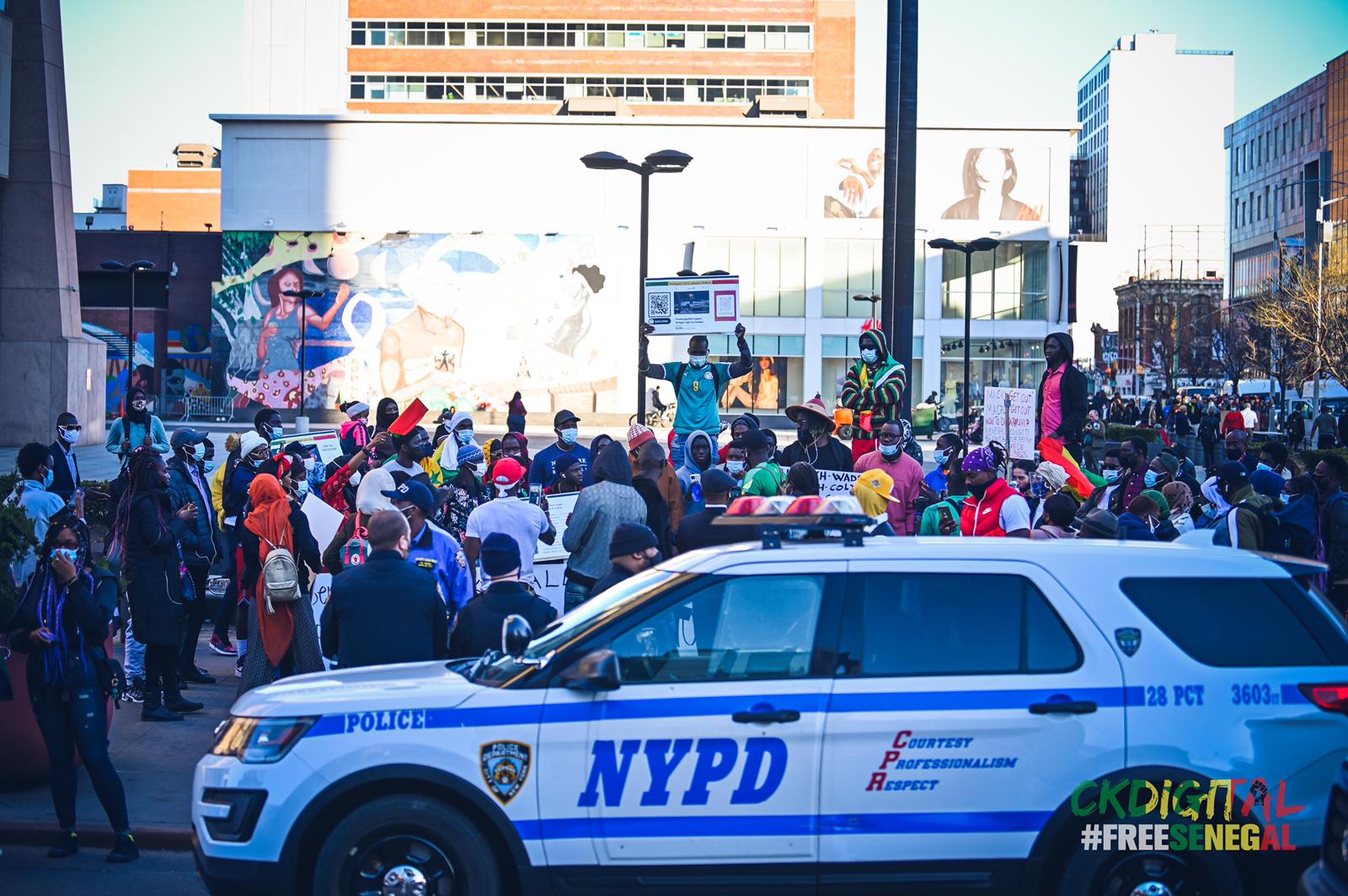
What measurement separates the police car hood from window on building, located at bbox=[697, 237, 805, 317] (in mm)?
55247

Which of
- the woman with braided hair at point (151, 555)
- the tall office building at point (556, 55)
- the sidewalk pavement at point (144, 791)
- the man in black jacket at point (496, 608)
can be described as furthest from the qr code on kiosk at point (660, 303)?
the tall office building at point (556, 55)

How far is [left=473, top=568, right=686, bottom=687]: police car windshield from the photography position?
5605 mm

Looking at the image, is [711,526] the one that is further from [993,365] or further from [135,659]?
[993,365]

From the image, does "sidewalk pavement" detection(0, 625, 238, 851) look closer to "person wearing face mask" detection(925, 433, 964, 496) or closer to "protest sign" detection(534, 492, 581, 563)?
"protest sign" detection(534, 492, 581, 563)

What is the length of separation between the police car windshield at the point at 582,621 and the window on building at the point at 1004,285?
58162mm

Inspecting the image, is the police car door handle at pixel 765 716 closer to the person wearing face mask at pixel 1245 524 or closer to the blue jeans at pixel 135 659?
the person wearing face mask at pixel 1245 524

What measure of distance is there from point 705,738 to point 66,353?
96.7ft

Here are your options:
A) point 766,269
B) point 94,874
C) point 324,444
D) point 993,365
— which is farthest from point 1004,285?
point 94,874

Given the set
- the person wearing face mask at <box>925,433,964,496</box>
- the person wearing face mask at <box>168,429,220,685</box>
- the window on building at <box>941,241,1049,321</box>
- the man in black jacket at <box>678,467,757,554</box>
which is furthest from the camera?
the window on building at <box>941,241,1049,321</box>

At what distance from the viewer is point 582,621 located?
5.75 metres

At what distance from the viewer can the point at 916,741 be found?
5309 millimetres

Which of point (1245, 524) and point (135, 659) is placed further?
point (135, 659)

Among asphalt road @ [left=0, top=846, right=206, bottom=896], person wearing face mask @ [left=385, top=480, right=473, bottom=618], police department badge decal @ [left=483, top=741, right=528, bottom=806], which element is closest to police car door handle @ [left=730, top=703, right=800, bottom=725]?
police department badge decal @ [left=483, top=741, right=528, bottom=806]

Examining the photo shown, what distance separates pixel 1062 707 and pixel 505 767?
7.52 ft
